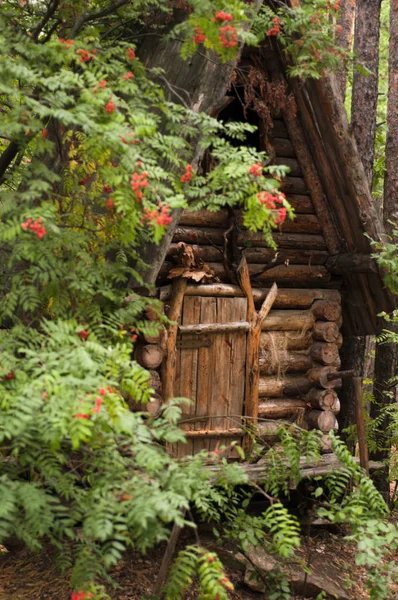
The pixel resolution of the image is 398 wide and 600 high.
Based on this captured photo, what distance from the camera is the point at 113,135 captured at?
4359 millimetres

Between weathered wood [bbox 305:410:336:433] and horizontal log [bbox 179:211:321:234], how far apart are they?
2.29 meters

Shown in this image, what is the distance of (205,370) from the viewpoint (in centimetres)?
809

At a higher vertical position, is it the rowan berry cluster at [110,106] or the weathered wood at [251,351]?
the rowan berry cluster at [110,106]

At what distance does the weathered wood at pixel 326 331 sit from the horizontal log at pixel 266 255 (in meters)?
0.80

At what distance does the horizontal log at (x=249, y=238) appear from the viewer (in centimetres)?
810

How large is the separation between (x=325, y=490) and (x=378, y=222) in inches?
145

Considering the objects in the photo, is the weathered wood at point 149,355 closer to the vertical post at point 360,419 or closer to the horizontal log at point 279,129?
the vertical post at point 360,419

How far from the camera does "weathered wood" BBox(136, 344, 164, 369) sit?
24.3 feet

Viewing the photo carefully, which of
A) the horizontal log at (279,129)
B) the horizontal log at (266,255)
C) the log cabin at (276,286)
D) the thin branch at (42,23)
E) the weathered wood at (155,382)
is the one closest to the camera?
the thin branch at (42,23)

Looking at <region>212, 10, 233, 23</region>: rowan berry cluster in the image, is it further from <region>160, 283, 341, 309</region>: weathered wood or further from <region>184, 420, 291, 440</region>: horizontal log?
<region>184, 420, 291, 440</region>: horizontal log

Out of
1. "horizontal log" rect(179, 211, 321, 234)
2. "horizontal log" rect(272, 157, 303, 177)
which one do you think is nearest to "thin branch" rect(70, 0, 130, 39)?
"horizontal log" rect(179, 211, 321, 234)

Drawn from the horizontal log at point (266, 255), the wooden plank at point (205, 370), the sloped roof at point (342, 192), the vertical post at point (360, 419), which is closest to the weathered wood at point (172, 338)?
the wooden plank at point (205, 370)

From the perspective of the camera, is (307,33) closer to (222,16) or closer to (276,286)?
(222,16)

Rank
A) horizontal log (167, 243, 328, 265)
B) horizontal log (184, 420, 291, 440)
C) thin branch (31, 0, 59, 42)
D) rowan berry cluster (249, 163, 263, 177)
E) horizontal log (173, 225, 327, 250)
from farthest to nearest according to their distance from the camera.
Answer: horizontal log (167, 243, 328, 265)
horizontal log (173, 225, 327, 250)
horizontal log (184, 420, 291, 440)
thin branch (31, 0, 59, 42)
rowan berry cluster (249, 163, 263, 177)
